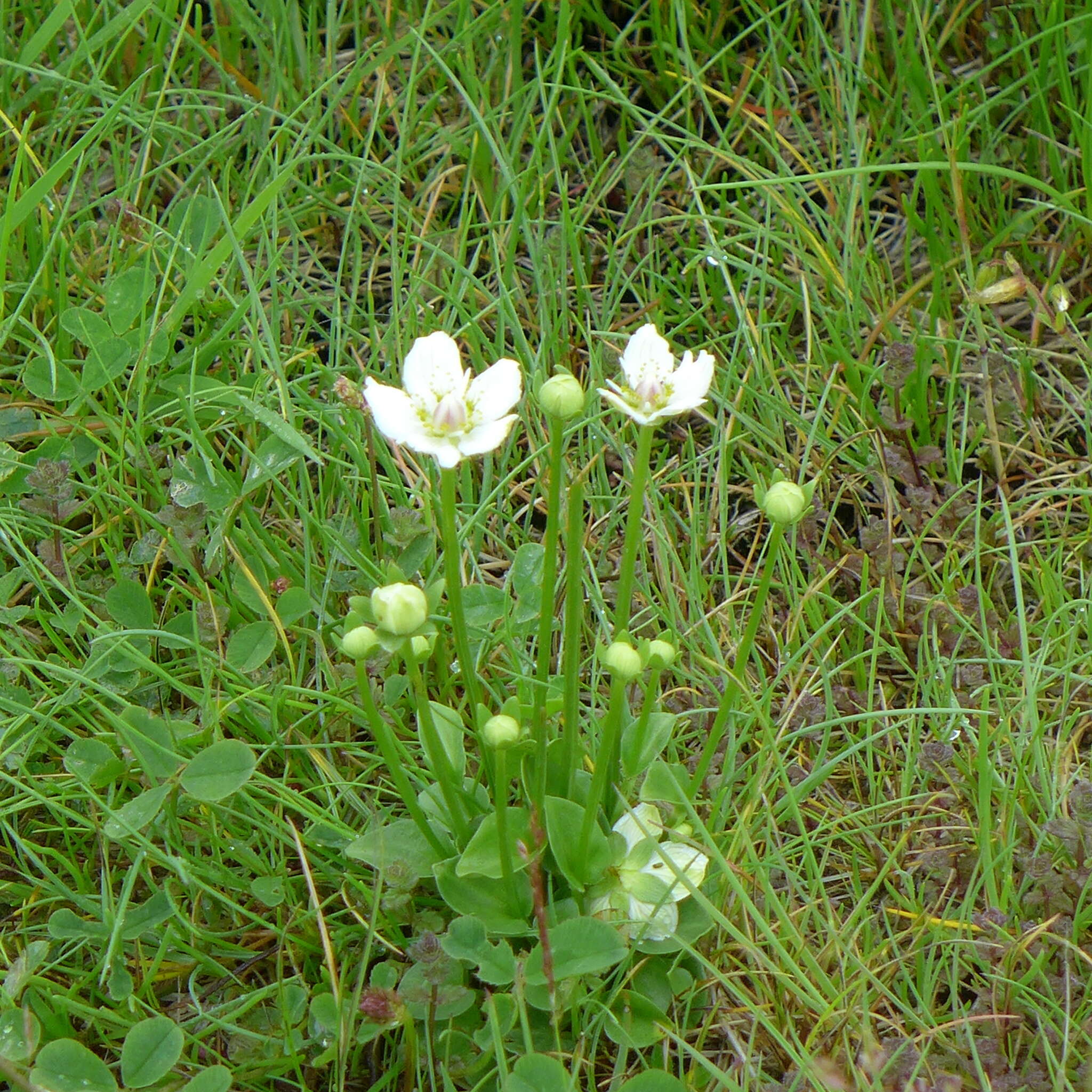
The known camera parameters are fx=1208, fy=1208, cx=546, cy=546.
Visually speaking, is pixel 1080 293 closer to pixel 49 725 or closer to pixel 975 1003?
pixel 975 1003

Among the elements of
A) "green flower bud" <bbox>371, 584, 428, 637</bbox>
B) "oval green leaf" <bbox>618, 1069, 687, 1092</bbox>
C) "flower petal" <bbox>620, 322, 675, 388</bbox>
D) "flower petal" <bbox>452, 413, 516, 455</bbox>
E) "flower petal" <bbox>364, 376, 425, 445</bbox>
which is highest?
"flower petal" <bbox>364, 376, 425, 445</bbox>

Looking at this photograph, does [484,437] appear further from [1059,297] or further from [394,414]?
[1059,297]

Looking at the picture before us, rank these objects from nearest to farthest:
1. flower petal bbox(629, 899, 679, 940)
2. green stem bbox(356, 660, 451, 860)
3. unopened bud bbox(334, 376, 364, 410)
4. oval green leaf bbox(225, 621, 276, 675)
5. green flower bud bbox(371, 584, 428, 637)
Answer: green flower bud bbox(371, 584, 428, 637)
green stem bbox(356, 660, 451, 860)
flower petal bbox(629, 899, 679, 940)
unopened bud bbox(334, 376, 364, 410)
oval green leaf bbox(225, 621, 276, 675)

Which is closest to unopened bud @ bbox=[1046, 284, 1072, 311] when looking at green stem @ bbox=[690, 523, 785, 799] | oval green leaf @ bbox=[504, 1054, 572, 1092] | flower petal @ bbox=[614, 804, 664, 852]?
green stem @ bbox=[690, 523, 785, 799]

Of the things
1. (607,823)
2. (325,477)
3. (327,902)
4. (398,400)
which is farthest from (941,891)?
(325,477)

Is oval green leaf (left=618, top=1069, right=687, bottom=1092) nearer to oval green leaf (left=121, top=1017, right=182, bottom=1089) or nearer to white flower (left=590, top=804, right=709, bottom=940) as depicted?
white flower (left=590, top=804, right=709, bottom=940)

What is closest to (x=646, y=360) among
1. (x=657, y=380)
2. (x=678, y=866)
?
(x=657, y=380)

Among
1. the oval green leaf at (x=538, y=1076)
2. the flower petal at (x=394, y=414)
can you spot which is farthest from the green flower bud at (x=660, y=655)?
the oval green leaf at (x=538, y=1076)

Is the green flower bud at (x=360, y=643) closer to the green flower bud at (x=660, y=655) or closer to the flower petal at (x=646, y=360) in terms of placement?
the green flower bud at (x=660, y=655)
